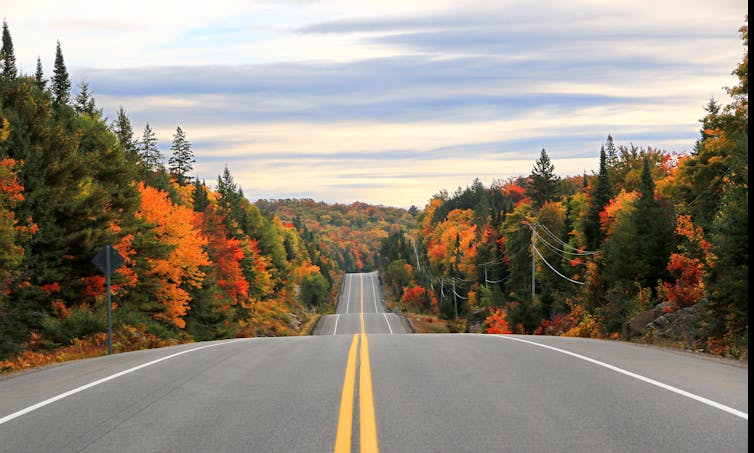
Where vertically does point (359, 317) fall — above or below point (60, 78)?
below

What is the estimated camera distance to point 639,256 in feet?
139

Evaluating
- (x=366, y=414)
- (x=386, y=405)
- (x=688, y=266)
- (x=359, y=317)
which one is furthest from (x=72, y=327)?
(x=359, y=317)

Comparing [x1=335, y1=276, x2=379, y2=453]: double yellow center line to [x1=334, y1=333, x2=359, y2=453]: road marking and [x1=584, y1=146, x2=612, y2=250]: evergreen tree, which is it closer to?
[x1=334, y1=333, x2=359, y2=453]: road marking

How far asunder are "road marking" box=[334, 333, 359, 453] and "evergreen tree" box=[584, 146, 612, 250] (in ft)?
191

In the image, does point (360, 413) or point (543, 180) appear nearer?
point (360, 413)

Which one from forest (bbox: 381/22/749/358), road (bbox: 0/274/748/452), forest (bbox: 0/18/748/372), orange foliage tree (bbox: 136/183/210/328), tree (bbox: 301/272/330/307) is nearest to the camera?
road (bbox: 0/274/748/452)

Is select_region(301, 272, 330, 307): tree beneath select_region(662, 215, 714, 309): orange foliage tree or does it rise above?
beneath

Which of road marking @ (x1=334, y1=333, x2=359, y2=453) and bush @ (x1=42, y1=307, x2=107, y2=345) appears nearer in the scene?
road marking @ (x1=334, y1=333, x2=359, y2=453)

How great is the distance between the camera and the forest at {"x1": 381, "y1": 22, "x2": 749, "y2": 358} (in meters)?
20.4

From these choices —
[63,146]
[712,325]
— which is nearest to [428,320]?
[63,146]

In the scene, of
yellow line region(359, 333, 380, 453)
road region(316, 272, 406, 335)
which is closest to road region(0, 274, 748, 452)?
yellow line region(359, 333, 380, 453)

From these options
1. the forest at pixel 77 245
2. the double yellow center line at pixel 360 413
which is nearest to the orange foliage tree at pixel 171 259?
the forest at pixel 77 245

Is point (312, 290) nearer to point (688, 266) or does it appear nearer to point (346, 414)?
point (688, 266)

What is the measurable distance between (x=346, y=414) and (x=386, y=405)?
0.73m
